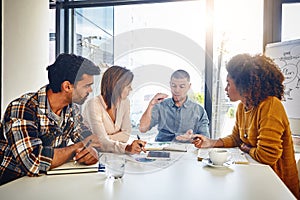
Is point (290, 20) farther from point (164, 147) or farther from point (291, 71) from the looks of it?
point (164, 147)

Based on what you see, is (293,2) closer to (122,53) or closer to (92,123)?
(122,53)

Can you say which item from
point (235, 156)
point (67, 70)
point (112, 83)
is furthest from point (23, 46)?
point (235, 156)

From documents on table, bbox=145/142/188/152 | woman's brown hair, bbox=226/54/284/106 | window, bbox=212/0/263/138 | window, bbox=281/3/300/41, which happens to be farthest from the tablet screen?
window, bbox=281/3/300/41

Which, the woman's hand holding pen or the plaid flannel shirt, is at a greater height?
the plaid flannel shirt

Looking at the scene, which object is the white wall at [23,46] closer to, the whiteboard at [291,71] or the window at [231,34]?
the window at [231,34]

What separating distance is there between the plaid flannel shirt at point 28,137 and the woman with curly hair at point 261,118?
86 centimetres

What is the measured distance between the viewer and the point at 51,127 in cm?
136

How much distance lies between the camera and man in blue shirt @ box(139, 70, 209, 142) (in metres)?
2.12

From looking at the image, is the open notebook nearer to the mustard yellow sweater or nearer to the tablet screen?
the tablet screen

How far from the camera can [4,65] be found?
2545 mm

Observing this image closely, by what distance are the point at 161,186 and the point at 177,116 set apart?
1.38 metres

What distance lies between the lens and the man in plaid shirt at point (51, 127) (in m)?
1.17

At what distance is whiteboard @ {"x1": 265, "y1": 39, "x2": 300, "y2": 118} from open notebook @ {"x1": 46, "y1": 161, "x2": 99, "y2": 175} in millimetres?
1979

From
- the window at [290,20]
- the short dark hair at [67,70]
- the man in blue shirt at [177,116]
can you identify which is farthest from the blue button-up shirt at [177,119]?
the window at [290,20]
